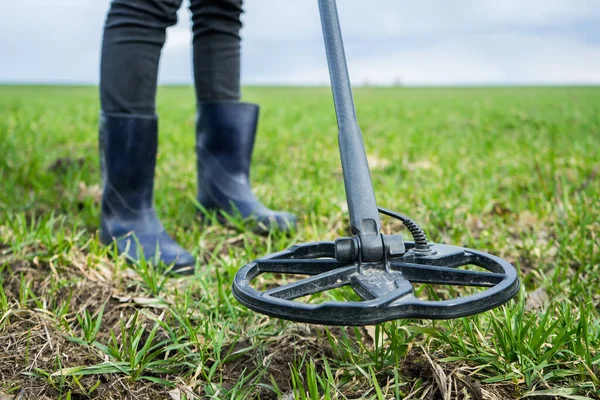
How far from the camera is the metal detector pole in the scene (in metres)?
1.29

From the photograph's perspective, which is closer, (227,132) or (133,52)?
(133,52)

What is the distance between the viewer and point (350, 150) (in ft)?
4.64

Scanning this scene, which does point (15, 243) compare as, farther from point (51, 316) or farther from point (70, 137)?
point (70, 137)

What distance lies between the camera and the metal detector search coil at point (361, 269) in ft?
3.60

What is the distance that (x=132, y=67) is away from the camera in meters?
2.07

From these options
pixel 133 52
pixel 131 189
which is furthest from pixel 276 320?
pixel 133 52

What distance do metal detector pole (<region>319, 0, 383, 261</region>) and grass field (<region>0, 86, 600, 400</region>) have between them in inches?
11.9

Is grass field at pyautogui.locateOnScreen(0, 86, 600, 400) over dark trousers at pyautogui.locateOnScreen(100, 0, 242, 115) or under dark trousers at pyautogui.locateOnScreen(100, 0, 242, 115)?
under

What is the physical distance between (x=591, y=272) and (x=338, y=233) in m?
0.95

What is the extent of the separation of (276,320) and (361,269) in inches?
20.0

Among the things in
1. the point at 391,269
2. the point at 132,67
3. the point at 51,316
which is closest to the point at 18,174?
the point at 132,67

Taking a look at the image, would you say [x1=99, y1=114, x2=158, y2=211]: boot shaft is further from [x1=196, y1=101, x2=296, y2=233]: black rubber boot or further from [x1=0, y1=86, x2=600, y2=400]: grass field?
[x1=196, y1=101, x2=296, y2=233]: black rubber boot

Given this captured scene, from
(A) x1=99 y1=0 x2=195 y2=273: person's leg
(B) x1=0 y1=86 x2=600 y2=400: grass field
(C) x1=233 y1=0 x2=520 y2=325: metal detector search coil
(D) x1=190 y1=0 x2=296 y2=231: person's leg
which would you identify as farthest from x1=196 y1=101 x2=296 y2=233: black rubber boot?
(C) x1=233 y1=0 x2=520 y2=325: metal detector search coil

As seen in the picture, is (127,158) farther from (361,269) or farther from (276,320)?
(361,269)
